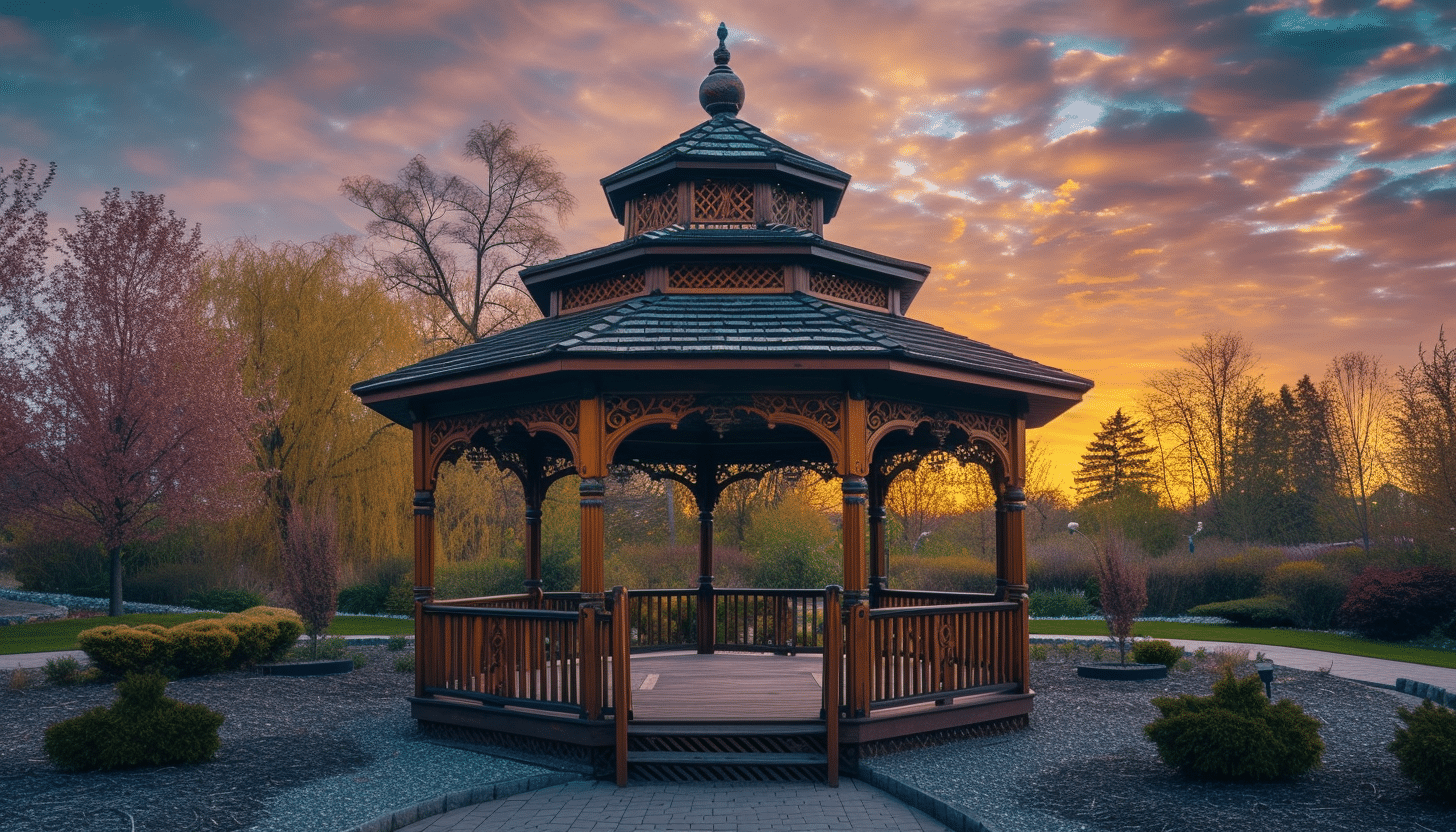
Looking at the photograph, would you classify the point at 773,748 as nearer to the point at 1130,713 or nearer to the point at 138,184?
the point at 1130,713

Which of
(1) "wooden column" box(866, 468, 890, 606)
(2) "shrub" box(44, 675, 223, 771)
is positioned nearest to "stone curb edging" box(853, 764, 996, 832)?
(1) "wooden column" box(866, 468, 890, 606)

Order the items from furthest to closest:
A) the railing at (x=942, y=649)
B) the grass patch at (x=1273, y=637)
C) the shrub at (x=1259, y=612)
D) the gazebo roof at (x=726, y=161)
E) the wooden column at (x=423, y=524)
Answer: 1. the shrub at (x=1259, y=612)
2. the grass patch at (x=1273, y=637)
3. the gazebo roof at (x=726, y=161)
4. the wooden column at (x=423, y=524)
5. the railing at (x=942, y=649)

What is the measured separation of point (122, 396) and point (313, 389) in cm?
473

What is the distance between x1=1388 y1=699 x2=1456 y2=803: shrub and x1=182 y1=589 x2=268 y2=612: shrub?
869 inches

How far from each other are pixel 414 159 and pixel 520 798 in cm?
2341

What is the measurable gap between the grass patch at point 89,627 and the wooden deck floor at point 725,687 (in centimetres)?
876

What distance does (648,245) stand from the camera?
8.77 meters

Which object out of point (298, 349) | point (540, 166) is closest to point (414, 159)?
point (540, 166)

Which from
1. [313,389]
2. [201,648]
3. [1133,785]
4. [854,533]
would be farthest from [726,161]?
[313,389]


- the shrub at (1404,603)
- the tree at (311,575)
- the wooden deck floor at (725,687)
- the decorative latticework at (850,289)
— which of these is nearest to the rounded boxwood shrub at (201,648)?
the tree at (311,575)

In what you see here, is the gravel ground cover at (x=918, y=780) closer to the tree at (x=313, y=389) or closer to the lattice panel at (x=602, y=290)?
the lattice panel at (x=602, y=290)

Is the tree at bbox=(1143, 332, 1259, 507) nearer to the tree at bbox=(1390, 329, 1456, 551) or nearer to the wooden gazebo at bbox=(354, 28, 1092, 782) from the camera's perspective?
the tree at bbox=(1390, 329, 1456, 551)

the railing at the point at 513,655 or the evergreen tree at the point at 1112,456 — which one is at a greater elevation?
the evergreen tree at the point at 1112,456

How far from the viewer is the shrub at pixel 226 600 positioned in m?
22.5
